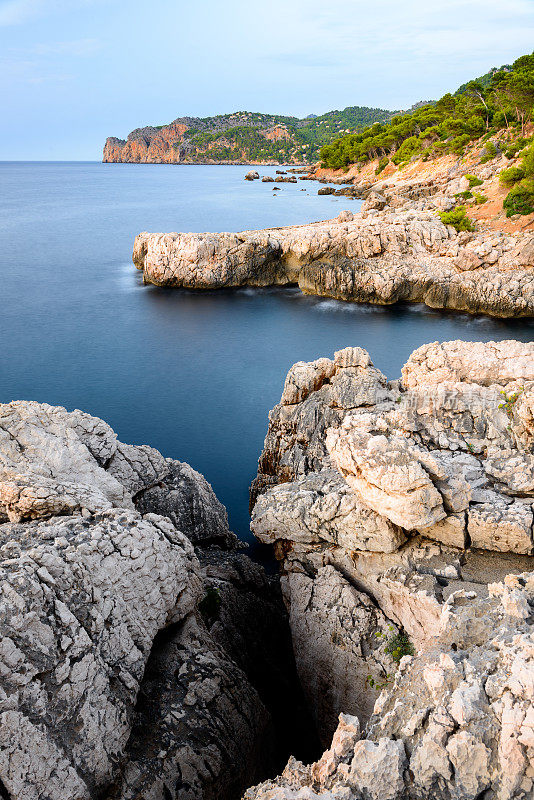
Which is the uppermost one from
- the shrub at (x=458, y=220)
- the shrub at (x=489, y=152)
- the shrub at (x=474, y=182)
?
the shrub at (x=489, y=152)

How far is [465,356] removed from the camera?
12398mm

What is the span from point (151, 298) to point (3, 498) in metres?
31.1

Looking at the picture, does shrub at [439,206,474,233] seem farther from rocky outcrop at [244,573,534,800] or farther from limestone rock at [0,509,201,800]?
rocky outcrop at [244,573,534,800]

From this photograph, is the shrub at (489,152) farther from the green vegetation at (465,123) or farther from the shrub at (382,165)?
the shrub at (382,165)

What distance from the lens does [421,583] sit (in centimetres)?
842

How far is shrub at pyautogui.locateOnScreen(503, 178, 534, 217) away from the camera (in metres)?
35.9

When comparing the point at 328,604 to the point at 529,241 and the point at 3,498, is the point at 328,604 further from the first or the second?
the point at 529,241

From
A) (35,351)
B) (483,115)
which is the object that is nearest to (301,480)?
(35,351)

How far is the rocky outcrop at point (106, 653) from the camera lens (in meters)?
5.97

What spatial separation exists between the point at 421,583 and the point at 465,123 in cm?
6349

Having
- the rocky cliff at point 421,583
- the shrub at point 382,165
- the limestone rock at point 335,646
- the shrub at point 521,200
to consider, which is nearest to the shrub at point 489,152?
the shrub at point 521,200

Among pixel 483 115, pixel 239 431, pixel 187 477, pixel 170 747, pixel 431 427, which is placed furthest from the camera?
pixel 483 115

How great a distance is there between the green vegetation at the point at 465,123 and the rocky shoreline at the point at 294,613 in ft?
165

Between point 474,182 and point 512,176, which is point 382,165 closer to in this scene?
point 474,182
